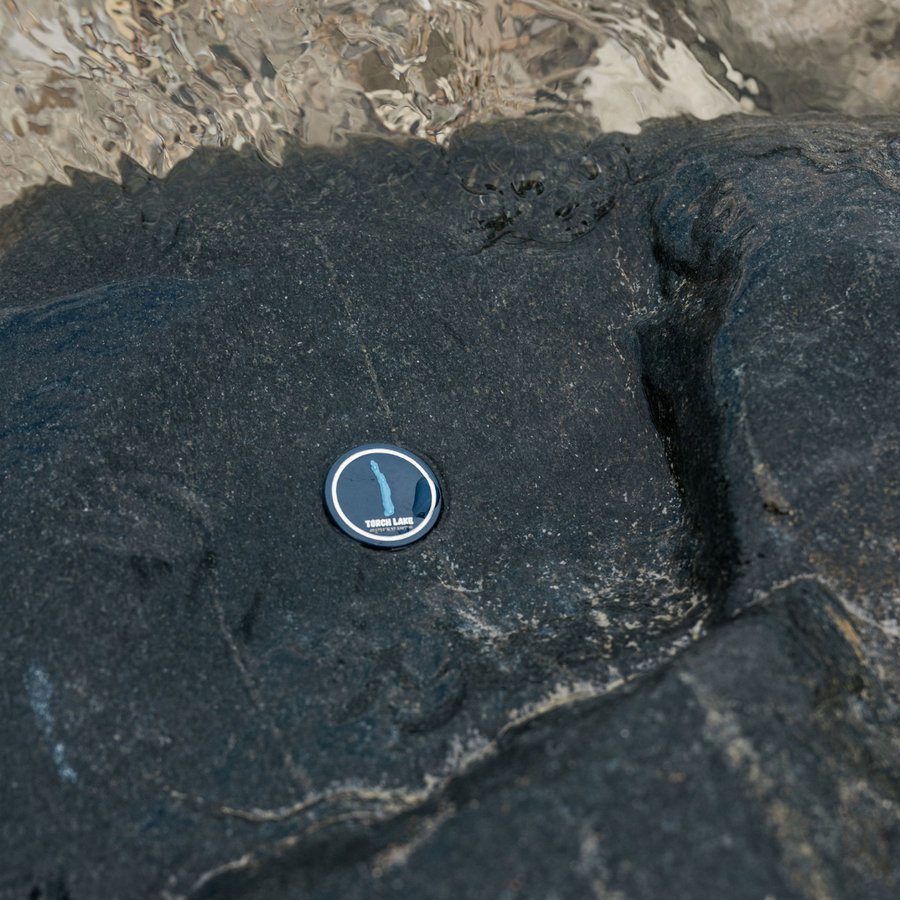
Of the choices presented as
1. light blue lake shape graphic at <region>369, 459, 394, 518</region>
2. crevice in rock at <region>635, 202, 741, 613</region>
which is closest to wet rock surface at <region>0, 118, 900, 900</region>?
crevice in rock at <region>635, 202, 741, 613</region>

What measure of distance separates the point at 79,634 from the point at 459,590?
105 cm

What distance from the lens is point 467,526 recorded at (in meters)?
2.51

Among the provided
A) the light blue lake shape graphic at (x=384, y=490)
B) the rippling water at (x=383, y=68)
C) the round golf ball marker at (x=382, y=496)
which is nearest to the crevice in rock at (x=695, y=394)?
the round golf ball marker at (x=382, y=496)

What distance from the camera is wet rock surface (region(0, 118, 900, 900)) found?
1.64 m

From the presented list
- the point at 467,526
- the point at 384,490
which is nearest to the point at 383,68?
the point at 384,490

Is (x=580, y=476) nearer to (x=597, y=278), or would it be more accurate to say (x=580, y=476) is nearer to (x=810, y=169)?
(x=597, y=278)

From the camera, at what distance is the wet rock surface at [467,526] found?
164 cm

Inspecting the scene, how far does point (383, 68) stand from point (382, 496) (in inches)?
83.5

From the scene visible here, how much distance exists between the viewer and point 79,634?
1.97 meters

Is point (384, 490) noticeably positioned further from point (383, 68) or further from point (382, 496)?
point (383, 68)

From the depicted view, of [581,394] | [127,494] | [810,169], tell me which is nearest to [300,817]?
[127,494]

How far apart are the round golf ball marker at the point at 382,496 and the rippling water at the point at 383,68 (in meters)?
1.63

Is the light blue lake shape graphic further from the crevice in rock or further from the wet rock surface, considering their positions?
the crevice in rock

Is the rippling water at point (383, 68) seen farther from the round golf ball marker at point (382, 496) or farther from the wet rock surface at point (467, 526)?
the round golf ball marker at point (382, 496)
